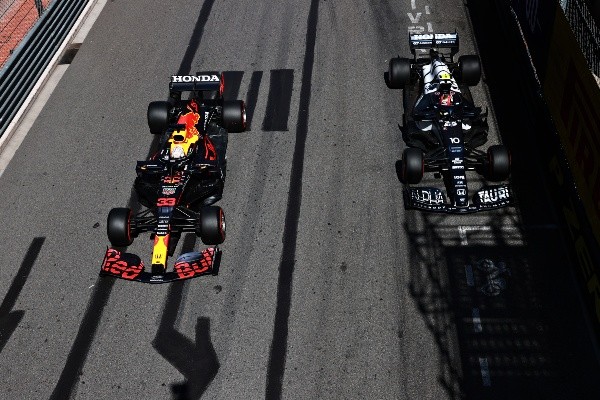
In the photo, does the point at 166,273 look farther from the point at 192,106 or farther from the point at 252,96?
the point at 252,96

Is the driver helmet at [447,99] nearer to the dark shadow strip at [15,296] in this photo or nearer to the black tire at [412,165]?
the black tire at [412,165]

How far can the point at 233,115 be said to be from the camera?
14344mm

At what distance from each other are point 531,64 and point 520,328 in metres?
6.10

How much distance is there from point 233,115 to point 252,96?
5.32ft

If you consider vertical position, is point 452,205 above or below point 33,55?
below

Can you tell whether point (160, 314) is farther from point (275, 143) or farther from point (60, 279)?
point (275, 143)

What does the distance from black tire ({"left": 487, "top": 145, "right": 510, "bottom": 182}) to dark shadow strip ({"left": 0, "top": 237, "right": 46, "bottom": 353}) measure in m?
7.82

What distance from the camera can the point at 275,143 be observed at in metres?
14.5

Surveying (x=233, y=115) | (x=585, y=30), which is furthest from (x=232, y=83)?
(x=585, y=30)

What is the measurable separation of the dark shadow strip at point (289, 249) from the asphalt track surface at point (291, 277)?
33mm

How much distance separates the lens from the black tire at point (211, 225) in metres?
11.8

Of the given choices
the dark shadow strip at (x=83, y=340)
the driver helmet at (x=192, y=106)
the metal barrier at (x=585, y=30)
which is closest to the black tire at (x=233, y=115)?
the driver helmet at (x=192, y=106)

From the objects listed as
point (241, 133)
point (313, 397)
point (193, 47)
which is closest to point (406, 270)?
point (313, 397)

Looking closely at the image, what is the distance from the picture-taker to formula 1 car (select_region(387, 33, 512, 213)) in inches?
486
